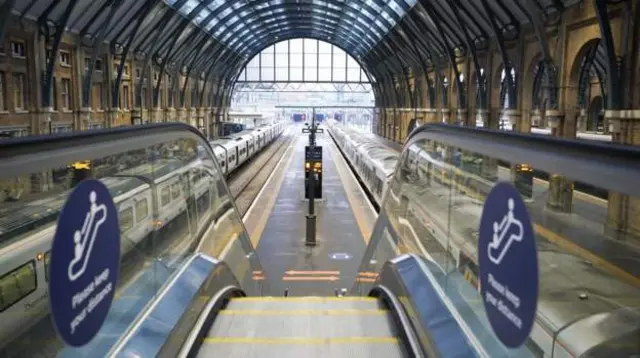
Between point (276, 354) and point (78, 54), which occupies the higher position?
point (78, 54)

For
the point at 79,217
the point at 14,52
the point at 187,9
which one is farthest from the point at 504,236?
the point at 187,9

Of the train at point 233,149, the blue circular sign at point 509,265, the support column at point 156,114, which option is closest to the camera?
the blue circular sign at point 509,265

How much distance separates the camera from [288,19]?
49938 millimetres

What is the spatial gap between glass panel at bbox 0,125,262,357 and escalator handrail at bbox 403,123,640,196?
1.85m

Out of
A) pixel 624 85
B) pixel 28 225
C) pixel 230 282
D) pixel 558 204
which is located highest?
pixel 624 85

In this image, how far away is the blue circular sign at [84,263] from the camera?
2.25 m

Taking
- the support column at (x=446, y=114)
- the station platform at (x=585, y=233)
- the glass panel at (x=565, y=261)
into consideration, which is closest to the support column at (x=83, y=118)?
the support column at (x=446, y=114)

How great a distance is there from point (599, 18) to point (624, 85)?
1.79 m

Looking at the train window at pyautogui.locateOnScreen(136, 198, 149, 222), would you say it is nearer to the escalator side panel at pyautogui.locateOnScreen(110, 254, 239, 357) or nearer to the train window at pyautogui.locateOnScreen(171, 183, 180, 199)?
the escalator side panel at pyautogui.locateOnScreen(110, 254, 239, 357)

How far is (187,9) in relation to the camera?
3259 centimetres

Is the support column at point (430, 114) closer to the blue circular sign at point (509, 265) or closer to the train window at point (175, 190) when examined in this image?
the train window at point (175, 190)

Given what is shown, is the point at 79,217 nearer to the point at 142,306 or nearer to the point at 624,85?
the point at 142,306

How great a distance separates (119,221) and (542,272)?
1931mm

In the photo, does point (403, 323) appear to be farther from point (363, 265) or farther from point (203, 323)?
point (363, 265)
